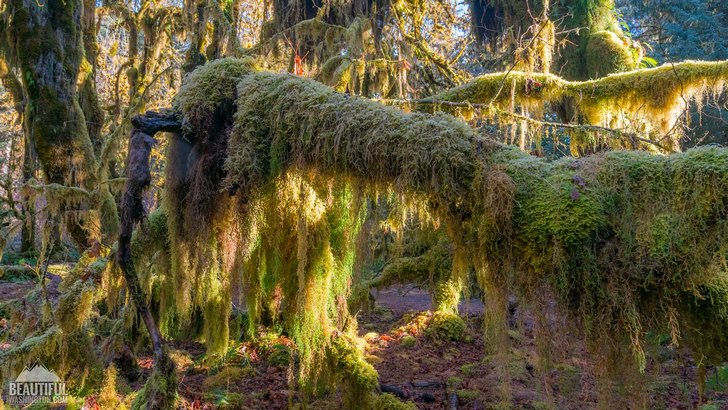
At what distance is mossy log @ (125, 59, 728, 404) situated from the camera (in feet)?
6.10

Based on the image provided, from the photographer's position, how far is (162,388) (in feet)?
8.80

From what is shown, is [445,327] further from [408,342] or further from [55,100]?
[55,100]

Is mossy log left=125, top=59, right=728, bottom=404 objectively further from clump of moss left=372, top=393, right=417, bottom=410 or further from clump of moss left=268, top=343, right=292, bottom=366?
clump of moss left=268, top=343, right=292, bottom=366

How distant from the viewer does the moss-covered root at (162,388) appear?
2.68 m

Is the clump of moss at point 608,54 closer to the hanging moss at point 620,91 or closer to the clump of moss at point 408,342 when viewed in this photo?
the hanging moss at point 620,91

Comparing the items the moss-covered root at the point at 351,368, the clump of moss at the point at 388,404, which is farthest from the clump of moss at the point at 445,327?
the moss-covered root at the point at 351,368

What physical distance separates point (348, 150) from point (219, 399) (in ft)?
12.0

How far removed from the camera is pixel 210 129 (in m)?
2.80

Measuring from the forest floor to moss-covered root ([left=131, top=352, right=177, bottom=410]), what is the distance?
4.71 feet

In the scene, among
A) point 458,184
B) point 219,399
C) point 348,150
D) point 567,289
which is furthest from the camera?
point 219,399

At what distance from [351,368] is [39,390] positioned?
9.78ft

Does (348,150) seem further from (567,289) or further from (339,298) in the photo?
(339,298)

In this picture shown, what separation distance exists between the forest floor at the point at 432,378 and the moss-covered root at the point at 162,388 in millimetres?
1436

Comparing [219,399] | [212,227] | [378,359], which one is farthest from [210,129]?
[378,359]
